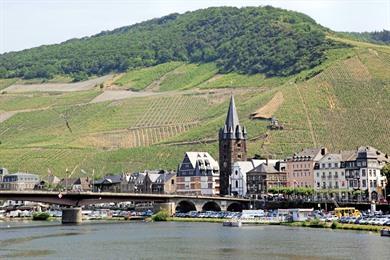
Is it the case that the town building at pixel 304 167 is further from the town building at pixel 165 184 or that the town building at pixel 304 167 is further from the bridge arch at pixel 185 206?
the town building at pixel 165 184

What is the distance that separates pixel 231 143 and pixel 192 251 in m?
86.2

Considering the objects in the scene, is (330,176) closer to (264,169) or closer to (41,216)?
(264,169)

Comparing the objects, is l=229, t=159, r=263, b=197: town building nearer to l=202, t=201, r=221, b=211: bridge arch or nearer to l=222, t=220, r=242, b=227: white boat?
l=202, t=201, r=221, b=211: bridge arch

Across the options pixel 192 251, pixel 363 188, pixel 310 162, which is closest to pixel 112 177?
pixel 310 162

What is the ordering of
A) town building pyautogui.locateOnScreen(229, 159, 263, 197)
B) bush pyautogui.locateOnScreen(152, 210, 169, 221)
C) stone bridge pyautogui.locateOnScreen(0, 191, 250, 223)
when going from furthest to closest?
town building pyautogui.locateOnScreen(229, 159, 263, 197) < bush pyautogui.locateOnScreen(152, 210, 169, 221) < stone bridge pyautogui.locateOnScreen(0, 191, 250, 223)

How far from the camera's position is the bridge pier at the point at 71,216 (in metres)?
132

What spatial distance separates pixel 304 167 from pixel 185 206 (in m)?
21.6

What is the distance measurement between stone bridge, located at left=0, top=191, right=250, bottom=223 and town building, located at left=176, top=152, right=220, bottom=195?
2222 cm

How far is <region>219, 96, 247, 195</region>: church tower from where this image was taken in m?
164

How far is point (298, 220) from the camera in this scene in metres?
117

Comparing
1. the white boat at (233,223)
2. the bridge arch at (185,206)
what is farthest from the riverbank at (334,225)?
the bridge arch at (185,206)

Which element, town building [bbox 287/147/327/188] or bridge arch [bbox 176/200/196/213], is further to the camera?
town building [bbox 287/147/327/188]

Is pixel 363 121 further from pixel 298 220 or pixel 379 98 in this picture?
pixel 298 220

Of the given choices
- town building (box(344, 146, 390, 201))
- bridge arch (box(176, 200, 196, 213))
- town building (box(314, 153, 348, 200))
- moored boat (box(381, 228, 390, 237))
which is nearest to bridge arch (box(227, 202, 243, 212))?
bridge arch (box(176, 200, 196, 213))
